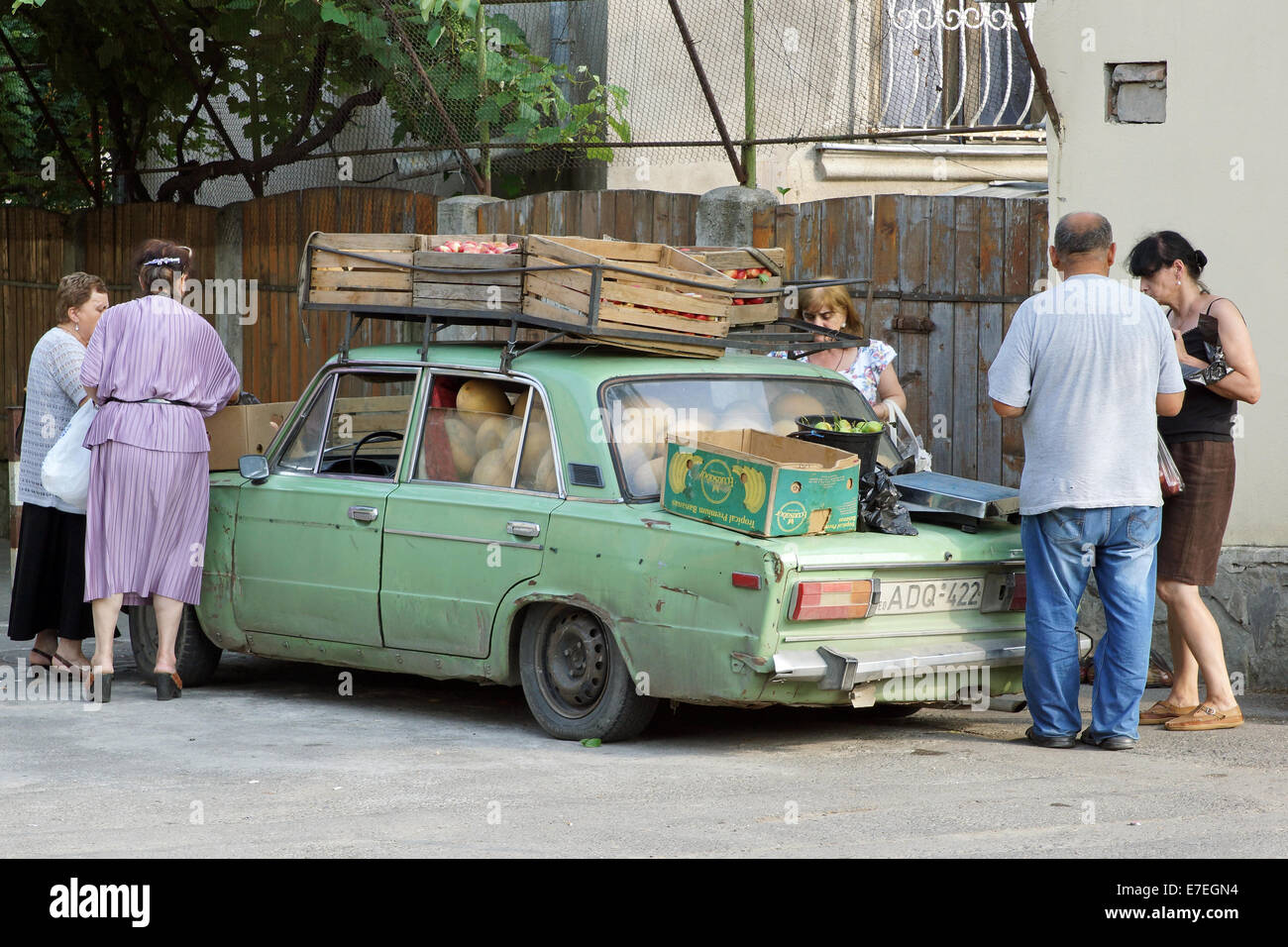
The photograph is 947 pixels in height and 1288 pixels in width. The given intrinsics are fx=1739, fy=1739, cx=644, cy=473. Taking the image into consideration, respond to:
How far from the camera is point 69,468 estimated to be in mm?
8055

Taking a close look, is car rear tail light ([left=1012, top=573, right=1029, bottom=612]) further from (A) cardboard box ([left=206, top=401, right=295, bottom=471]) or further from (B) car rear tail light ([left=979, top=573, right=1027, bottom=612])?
(A) cardboard box ([left=206, top=401, right=295, bottom=471])

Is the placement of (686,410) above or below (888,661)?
above

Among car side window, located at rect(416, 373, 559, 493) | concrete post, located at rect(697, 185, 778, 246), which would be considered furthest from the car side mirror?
concrete post, located at rect(697, 185, 778, 246)

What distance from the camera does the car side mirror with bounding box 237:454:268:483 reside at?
753cm

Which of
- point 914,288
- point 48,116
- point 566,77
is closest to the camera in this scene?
point 914,288

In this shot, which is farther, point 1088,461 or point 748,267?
point 748,267

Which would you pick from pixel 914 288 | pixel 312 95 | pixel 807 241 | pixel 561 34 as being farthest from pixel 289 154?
pixel 914 288

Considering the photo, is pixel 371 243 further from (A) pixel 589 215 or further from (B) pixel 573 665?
(A) pixel 589 215

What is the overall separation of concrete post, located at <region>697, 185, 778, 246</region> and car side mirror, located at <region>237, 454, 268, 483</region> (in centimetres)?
380

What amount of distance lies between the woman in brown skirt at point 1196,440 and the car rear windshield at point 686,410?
4.52 ft

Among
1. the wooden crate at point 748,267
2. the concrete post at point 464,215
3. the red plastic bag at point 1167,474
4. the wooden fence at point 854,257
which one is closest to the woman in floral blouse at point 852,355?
the wooden crate at point 748,267

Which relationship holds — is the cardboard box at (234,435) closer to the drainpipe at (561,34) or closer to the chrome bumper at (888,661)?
the chrome bumper at (888,661)

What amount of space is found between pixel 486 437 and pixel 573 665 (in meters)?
1.00

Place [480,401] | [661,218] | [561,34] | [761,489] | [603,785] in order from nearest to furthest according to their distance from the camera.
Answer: [603,785], [761,489], [480,401], [661,218], [561,34]
